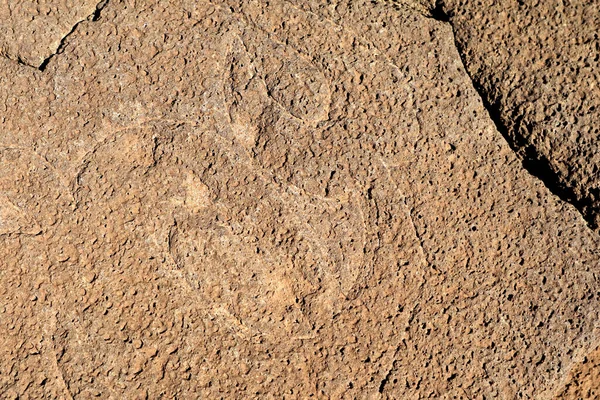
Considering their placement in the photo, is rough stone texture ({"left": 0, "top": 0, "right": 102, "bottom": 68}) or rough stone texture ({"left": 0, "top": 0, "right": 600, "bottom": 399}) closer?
rough stone texture ({"left": 0, "top": 0, "right": 600, "bottom": 399})

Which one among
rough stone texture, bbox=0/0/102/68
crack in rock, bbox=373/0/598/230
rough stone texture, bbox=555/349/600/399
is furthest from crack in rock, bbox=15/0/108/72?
rough stone texture, bbox=555/349/600/399

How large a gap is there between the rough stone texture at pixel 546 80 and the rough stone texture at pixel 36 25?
32.6 inches

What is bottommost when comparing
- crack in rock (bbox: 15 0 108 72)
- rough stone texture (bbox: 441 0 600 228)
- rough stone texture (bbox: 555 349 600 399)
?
rough stone texture (bbox: 555 349 600 399)

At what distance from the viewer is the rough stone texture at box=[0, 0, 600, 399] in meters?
1.36

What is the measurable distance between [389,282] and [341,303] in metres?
0.10

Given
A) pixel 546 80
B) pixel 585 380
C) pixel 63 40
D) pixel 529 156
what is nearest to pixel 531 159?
pixel 529 156

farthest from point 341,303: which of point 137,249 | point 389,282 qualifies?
point 137,249

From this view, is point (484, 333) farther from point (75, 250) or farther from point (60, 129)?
point (60, 129)

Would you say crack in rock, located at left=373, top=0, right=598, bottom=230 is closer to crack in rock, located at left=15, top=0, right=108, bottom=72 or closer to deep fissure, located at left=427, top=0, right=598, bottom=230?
deep fissure, located at left=427, top=0, right=598, bottom=230

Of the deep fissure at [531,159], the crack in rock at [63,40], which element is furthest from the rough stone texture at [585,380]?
the crack in rock at [63,40]

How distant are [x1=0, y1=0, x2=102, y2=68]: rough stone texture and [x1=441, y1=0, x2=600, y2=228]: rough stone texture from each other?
0.83m

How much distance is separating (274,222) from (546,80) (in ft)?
2.04

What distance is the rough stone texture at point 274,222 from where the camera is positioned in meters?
1.36

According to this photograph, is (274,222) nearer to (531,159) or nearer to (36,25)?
(531,159)
